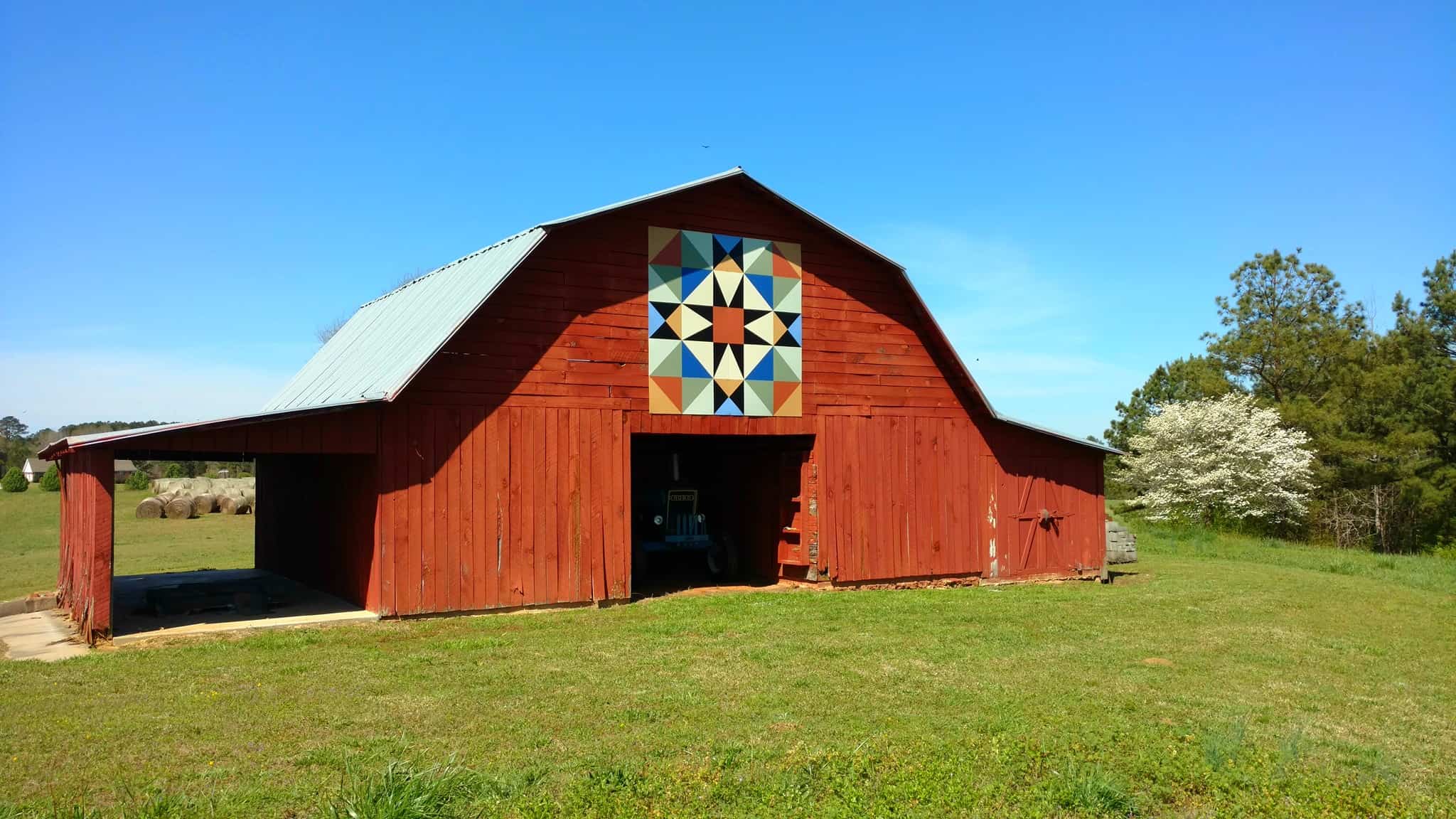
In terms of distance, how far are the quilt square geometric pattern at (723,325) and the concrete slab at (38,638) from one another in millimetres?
7694

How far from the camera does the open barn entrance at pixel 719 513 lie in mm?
17703

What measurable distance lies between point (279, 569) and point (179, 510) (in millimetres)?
22935

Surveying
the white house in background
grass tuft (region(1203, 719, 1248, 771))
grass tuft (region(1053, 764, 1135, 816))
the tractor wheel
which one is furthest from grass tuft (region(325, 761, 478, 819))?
the white house in background

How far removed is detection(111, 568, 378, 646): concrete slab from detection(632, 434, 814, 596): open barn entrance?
4.64 meters

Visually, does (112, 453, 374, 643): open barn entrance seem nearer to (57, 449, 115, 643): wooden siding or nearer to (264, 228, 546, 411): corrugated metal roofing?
(57, 449, 115, 643): wooden siding

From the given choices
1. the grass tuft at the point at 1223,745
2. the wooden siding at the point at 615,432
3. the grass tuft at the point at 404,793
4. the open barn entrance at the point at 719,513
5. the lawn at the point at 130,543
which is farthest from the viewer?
the lawn at the point at 130,543

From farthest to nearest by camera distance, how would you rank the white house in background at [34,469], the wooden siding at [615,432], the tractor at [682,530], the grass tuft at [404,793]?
the white house in background at [34,469]
the tractor at [682,530]
the wooden siding at [615,432]
the grass tuft at [404,793]

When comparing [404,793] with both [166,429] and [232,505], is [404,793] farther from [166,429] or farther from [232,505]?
[232,505]

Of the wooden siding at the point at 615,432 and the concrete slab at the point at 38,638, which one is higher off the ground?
the wooden siding at the point at 615,432

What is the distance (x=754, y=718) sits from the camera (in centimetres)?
861

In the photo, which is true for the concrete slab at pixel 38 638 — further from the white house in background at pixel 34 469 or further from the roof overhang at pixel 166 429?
the white house in background at pixel 34 469

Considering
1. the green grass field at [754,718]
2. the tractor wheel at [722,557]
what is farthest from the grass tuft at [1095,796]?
the tractor wheel at [722,557]

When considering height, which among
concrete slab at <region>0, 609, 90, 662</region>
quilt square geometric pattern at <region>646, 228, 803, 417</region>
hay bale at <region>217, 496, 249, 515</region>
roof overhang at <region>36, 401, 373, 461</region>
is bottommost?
concrete slab at <region>0, 609, 90, 662</region>

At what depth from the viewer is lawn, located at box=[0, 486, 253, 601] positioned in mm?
22156
